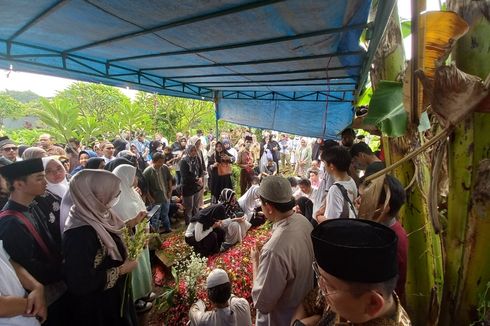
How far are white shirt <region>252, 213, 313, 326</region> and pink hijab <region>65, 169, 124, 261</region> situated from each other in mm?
1215

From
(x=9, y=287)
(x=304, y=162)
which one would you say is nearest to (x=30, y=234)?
(x=9, y=287)

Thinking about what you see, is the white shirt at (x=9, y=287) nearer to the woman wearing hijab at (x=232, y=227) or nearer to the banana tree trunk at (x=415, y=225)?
the banana tree trunk at (x=415, y=225)

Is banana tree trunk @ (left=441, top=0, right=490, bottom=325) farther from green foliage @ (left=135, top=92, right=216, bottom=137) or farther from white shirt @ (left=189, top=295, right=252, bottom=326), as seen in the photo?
green foliage @ (left=135, top=92, right=216, bottom=137)

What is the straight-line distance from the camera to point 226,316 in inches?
89.5

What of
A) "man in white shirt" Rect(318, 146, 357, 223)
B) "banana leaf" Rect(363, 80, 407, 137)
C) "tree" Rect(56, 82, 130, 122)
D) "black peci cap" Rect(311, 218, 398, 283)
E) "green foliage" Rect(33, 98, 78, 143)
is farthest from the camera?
"tree" Rect(56, 82, 130, 122)

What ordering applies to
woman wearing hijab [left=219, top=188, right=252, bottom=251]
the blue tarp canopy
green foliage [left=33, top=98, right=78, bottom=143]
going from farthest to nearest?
1. green foliage [left=33, top=98, right=78, bottom=143]
2. woman wearing hijab [left=219, top=188, right=252, bottom=251]
3. the blue tarp canopy

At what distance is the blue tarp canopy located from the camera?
2.20 m

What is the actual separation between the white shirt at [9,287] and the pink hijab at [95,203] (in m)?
0.37

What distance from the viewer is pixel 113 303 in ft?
7.15

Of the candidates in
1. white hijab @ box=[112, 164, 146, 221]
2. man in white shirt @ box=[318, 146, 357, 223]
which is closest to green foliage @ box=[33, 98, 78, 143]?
white hijab @ box=[112, 164, 146, 221]

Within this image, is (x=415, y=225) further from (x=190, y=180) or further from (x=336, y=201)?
(x=190, y=180)

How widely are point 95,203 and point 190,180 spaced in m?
4.14

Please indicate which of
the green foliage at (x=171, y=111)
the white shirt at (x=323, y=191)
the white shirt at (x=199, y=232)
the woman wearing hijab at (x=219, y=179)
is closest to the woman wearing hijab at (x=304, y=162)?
the woman wearing hijab at (x=219, y=179)

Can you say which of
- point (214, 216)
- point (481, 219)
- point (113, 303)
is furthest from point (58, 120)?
point (481, 219)
